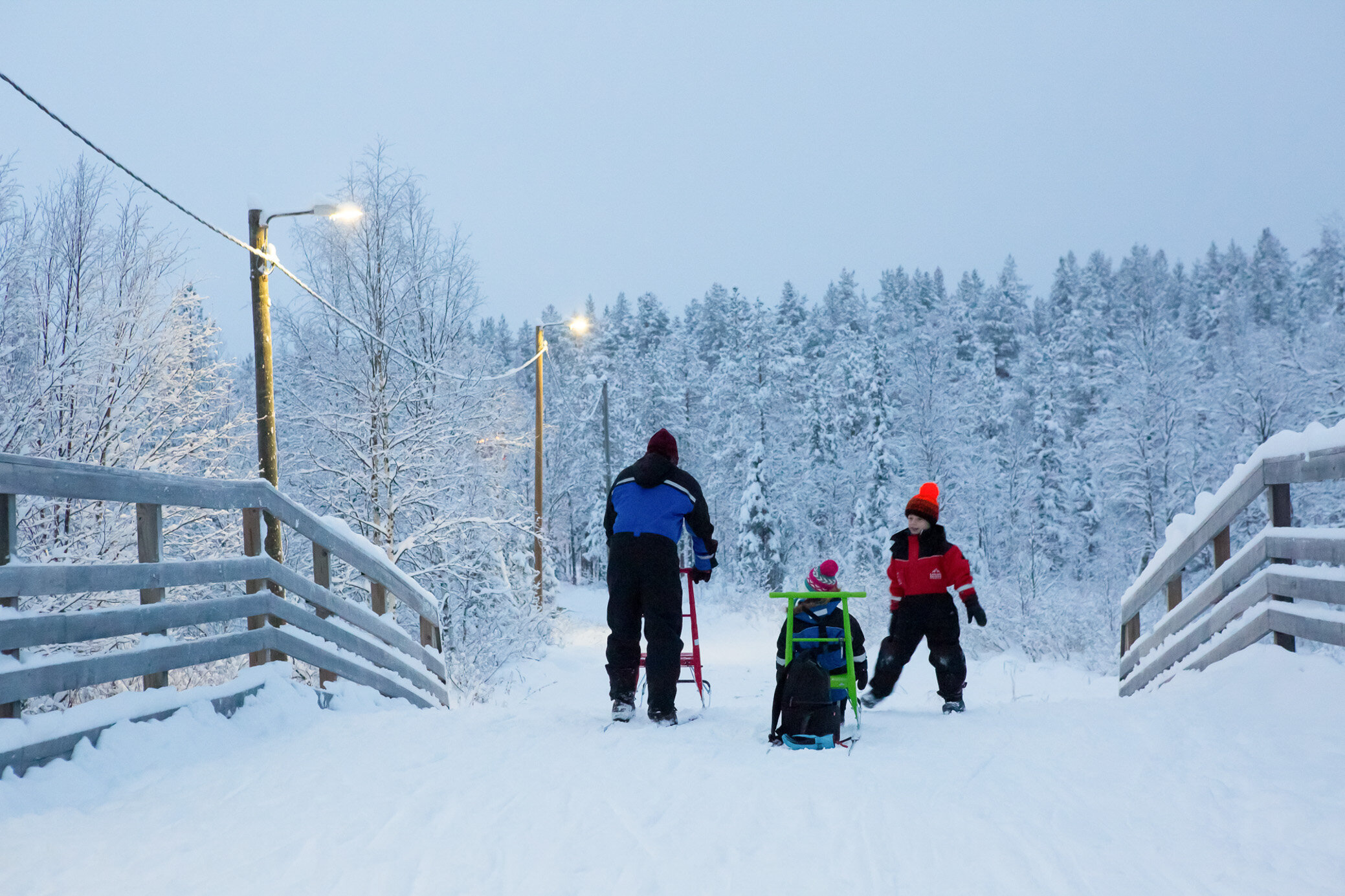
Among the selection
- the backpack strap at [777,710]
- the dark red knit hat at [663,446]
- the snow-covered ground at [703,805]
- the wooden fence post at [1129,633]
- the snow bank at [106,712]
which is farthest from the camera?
the wooden fence post at [1129,633]

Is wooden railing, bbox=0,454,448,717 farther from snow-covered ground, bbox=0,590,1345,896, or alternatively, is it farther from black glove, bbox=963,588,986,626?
black glove, bbox=963,588,986,626

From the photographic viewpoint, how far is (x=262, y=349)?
10.5 meters

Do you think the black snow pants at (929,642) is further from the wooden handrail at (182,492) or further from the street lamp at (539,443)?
Answer: the street lamp at (539,443)

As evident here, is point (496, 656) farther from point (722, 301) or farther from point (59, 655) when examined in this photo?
point (722, 301)

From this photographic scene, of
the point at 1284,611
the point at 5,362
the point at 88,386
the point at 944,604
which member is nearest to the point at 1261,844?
the point at 1284,611

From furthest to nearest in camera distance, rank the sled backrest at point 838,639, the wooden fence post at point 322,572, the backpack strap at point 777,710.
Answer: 1. the wooden fence post at point 322,572
2. the sled backrest at point 838,639
3. the backpack strap at point 777,710

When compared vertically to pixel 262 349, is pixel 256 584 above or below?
below

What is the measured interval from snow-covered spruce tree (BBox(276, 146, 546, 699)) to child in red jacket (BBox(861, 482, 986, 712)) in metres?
8.45

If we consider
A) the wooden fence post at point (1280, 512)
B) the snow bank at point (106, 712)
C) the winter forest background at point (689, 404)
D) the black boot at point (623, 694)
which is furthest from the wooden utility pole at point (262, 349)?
the wooden fence post at point (1280, 512)

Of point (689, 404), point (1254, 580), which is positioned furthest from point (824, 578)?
point (689, 404)

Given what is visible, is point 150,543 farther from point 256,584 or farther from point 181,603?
point 256,584

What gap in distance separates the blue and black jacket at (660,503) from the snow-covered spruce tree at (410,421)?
826cm

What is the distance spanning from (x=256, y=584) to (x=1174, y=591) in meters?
6.61

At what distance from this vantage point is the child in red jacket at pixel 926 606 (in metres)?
6.62
